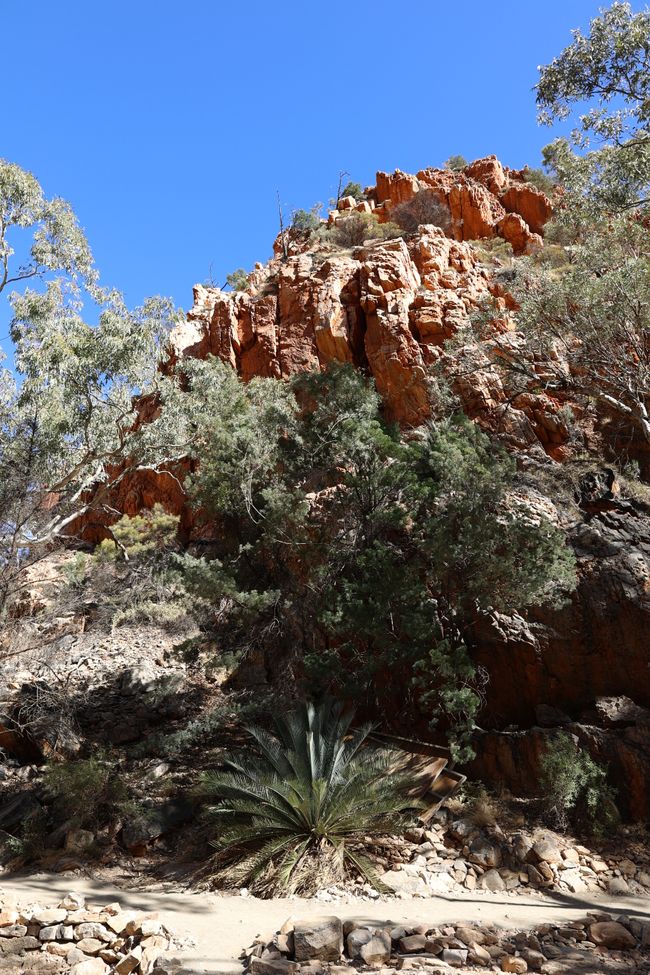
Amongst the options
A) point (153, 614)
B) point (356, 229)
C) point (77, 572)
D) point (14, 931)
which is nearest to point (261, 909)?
point (14, 931)

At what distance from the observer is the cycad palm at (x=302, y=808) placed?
301 inches

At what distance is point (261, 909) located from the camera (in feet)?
22.8

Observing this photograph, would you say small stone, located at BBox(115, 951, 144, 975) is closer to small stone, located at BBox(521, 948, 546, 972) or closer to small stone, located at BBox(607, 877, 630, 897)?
small stone, located at BBox(521, 948, 546, 972)

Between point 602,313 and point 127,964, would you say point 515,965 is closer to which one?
point 127,964

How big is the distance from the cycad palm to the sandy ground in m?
0.46

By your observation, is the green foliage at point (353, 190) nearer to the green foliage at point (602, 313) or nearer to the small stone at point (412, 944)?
the green foliage at point (602, 313)

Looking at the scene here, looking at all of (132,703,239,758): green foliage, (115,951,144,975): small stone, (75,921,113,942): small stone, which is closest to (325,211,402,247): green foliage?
(132,703,239,758): green foliage

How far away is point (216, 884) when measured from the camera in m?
7.76

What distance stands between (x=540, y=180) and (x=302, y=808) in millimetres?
27908

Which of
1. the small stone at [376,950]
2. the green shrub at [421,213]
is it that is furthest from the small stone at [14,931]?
the green shrub at [421,213]

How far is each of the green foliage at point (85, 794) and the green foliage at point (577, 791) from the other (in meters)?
5.73

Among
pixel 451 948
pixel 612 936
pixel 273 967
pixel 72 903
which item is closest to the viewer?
pixel 273 967

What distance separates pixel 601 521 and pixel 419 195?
20.3 m

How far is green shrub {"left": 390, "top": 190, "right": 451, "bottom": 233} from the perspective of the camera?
26.3 m
